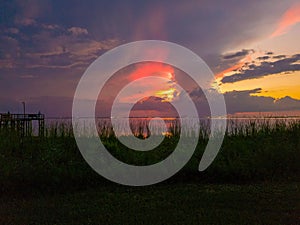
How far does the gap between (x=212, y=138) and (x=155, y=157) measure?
3.04 m

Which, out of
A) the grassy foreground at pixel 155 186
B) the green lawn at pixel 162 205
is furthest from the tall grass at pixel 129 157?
the green lawn at pixel 162 205

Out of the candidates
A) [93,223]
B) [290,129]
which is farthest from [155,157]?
[290,129]

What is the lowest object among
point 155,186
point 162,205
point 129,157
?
point 162,205

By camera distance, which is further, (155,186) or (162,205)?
(155,186)

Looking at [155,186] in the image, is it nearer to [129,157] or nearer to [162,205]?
[129,157]

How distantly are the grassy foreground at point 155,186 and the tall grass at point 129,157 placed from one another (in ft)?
0.08

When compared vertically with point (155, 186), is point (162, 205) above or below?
below

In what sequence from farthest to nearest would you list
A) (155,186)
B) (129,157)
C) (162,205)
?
(129,157)
(155,186)
(162,205)

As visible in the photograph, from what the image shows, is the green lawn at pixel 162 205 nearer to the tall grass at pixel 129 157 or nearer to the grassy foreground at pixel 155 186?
the grassy foreground at pixel 155 186

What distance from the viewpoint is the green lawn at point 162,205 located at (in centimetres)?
695

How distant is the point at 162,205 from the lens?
788 cm

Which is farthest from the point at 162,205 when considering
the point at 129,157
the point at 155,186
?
the point at 129,157

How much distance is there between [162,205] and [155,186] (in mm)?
2120

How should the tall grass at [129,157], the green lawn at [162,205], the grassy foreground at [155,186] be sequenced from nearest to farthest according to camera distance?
the green lawn at [162,205], the grassy foreground at [155,186], the tall grass at [129,157]
